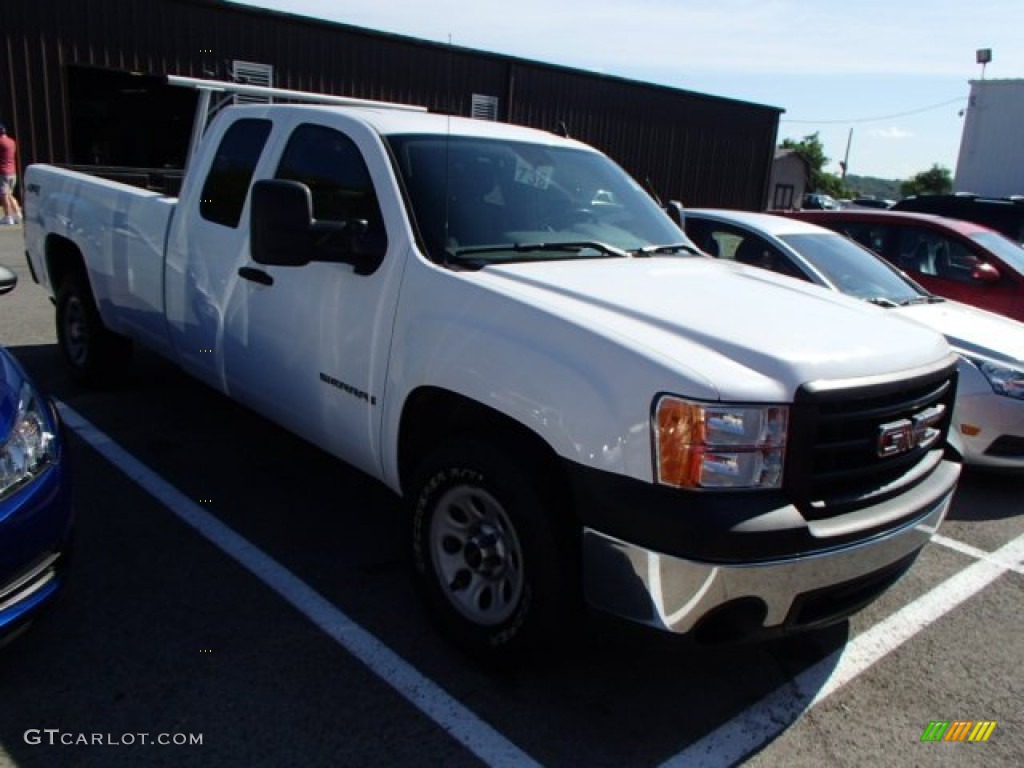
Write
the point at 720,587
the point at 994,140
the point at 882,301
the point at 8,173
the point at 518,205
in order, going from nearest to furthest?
the point at 720,587 → the point at 518,205 → the point at 882,301 → the point at 8,173 → the point at 994,140

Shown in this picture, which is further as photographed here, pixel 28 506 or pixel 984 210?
pixel 984 210

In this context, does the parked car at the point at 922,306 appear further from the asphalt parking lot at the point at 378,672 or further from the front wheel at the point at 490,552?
the front wheel at the point at 490,552

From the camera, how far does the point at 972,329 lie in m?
5.51

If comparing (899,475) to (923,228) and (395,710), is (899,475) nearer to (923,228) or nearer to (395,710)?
(395,710)

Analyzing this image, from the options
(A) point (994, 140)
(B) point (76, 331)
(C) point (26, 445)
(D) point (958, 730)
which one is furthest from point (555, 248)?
(A) point (994, 140)

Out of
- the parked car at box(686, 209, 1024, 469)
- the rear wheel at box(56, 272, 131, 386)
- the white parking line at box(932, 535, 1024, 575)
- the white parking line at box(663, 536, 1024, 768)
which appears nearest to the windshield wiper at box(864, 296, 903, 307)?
the parked car at box(686, 209, 1024, 469)

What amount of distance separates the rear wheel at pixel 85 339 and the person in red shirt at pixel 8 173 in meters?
10.1

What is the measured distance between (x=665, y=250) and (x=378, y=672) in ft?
7.21

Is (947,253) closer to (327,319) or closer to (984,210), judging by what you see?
(984,210)

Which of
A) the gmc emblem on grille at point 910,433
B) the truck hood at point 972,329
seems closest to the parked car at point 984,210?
the truck hood at point 972,329

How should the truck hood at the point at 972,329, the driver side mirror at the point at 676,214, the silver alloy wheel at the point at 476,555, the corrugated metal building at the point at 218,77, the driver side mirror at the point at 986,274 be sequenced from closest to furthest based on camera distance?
the silver alloy wheel at the point at 476,555
the driver side mirror at the point at 676,214
the truck hood at the point at 972,329
the driver side mirror at the point at 986,274
the corrugated metal building at the point at 218,77

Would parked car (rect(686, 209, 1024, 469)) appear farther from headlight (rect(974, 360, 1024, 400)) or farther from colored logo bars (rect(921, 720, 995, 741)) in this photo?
colored logo bars (rect(921, 720, 995, 741))

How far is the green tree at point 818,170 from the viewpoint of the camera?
77500 millimetres

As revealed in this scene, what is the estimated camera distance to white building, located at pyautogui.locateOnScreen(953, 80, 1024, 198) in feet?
83.2
